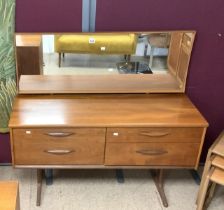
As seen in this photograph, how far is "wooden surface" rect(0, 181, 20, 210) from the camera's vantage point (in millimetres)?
1442

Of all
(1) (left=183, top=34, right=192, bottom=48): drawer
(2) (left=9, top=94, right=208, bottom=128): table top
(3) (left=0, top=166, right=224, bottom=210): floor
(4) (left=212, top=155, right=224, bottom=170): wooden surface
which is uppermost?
(1) (left=183, top=34, right=192, bottom=48): drawer

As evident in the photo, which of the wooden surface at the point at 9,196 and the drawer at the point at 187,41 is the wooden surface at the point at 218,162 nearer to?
the drawer at the point at 187,41

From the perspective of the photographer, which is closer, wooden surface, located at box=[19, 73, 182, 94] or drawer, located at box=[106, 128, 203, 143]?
drawer, located at box=[106, 128, 203, 143]

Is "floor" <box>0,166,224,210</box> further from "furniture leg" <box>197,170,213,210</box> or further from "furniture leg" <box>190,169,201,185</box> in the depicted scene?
"furniture leg" <box>197,170,213,210</box>

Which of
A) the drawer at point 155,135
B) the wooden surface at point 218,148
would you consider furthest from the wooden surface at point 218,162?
the drawer at point 155,135

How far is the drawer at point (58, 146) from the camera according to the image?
1752 millimetres

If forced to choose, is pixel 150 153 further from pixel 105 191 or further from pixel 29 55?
pixel 29 55

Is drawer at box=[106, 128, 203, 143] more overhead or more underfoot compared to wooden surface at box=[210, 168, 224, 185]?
more overhead

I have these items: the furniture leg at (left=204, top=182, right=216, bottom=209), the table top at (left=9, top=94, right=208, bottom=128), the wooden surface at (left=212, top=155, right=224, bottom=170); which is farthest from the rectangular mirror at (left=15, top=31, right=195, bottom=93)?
the furniture leg at (left=204, top=182, right=216, bottom=209)

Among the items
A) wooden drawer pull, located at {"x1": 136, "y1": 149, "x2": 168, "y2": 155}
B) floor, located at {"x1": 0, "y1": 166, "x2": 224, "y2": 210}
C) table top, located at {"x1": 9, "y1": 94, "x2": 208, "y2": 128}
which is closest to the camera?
table top, located at {"x1": 9, "y1": 94, "x2": 208, "y2": 128}

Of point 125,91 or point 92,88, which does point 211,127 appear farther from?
point 92,88

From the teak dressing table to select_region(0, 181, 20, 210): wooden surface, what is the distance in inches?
10.5

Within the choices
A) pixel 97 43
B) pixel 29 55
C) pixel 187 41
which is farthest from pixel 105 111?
pixel 187 41

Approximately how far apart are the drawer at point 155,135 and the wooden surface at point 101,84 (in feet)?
1.23
